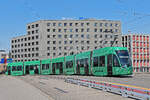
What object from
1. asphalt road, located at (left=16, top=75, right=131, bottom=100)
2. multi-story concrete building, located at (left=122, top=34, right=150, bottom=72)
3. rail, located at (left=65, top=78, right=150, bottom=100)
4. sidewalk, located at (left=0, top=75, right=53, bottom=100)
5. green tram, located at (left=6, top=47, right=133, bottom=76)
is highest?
multi-story concrete building, located at (left=122, top=34, right=150, bottom=72)

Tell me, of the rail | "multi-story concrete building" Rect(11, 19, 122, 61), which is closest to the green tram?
the rail

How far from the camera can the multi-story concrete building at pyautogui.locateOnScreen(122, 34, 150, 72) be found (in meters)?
101

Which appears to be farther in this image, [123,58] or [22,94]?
[123,58]

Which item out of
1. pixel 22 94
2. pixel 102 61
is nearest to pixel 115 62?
pixel 102 61

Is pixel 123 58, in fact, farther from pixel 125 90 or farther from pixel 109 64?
pixel 125 90

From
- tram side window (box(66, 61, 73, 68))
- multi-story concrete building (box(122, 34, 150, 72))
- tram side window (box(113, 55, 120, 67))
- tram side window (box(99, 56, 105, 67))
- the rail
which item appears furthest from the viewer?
multi-story concrete building (box(122, 34, 150, 72))

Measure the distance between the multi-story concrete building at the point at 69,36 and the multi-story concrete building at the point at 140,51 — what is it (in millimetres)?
8310

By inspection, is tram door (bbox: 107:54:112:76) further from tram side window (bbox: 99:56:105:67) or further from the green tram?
tram side window (bbox: 99:56:105:67)

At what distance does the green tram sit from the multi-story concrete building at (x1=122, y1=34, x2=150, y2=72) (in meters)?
59.9

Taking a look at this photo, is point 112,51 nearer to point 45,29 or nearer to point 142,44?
point 45,29

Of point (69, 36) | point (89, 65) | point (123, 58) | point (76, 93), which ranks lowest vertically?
point (76, 93)

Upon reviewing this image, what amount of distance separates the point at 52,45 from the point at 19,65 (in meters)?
45.2

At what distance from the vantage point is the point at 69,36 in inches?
3792

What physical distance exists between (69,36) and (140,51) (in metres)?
30.5
